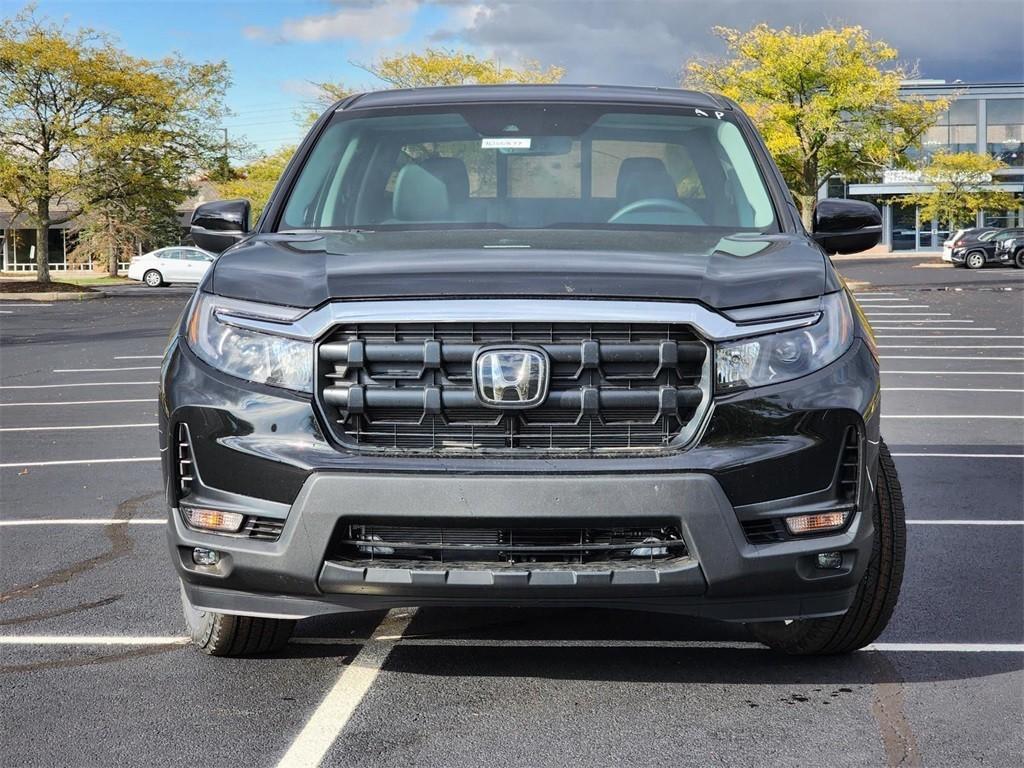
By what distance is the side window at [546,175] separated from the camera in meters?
4.79

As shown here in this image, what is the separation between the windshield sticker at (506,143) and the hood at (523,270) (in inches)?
36.1

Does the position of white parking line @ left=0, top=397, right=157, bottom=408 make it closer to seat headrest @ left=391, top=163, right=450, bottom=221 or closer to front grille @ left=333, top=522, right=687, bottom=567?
seat headrest @ left=391, top=163, right=450, bottom=221

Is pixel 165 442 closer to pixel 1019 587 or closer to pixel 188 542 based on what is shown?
pixel 188 542

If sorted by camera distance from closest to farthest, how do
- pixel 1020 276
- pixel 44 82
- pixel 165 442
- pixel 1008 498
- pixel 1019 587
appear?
pixel 165 442
pixel 1019 587
pixel 1008 498
pixel 1020 276
pixel 44 82

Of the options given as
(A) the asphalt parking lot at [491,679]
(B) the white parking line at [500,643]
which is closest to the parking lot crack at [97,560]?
(A) the asphalt parking lot at [491,679]

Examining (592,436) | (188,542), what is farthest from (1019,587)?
(188,542)

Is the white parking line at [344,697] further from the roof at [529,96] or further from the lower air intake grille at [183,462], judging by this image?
the roof at [529,96]

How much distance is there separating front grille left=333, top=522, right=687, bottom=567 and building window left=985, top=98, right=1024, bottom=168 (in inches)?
3208

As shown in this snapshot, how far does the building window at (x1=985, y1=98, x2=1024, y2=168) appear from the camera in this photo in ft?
259

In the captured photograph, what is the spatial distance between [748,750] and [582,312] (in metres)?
1.23

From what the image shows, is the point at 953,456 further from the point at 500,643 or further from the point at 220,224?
the point at 220,224

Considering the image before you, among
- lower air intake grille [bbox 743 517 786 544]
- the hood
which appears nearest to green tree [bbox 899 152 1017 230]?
the hood

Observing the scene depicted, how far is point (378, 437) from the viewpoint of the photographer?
348cm

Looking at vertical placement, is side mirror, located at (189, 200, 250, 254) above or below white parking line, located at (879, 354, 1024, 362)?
above
